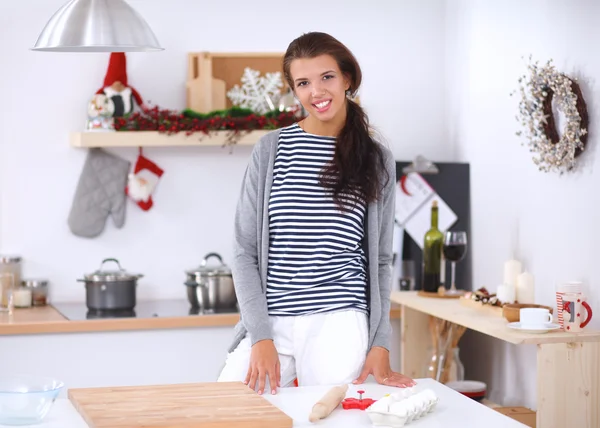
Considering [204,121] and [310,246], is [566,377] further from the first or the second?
[204,121]

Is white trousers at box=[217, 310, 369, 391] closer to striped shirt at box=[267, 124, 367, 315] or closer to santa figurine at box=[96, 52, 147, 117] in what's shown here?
striped shirt at box=[267, 124, 367, 315]

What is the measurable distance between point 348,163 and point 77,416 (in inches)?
34.3

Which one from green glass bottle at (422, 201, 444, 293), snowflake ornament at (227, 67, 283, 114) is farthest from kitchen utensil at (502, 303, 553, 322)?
snowflake ornament at (227, 67, 283, 114)

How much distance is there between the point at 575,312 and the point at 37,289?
2.25 metres

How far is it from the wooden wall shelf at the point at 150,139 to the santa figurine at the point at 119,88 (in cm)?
14

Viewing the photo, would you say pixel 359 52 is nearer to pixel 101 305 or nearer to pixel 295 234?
pixel 101 305

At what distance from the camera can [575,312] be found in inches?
110

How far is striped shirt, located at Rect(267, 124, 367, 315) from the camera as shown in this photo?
219 centimetres

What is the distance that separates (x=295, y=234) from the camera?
2203mm

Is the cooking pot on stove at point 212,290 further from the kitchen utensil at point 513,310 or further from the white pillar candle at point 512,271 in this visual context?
the kitchen utensil at point 513,310

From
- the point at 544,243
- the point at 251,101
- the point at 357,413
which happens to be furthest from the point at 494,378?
the point at 357,413

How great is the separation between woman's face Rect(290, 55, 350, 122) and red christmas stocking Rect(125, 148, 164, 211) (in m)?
1.98

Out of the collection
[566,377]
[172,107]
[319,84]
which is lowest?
[566,377]

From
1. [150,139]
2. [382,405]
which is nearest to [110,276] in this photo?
[150,139]
